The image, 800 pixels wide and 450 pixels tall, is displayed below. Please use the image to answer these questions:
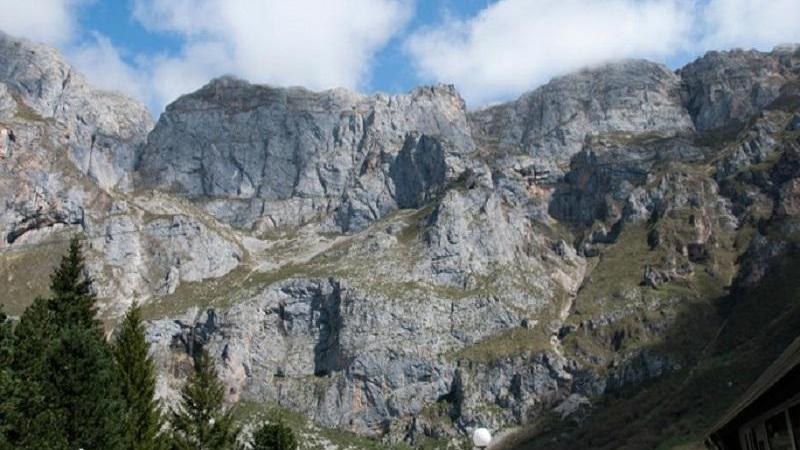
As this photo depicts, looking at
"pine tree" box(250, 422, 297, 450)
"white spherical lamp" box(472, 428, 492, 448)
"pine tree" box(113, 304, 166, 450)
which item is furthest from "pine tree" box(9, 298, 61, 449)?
"pine tree" box(250, 422, 297, 450)

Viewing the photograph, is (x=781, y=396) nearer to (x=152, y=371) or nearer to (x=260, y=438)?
(x=152, y=371)

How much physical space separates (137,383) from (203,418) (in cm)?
627

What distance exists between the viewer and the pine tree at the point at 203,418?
48875 mm

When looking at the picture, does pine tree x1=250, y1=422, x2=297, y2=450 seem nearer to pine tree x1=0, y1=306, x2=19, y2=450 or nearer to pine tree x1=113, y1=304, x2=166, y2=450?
pine tree x1=113, y1=304, x2=166, y2=450

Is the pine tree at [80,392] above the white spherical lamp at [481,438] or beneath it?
above

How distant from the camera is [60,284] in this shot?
4644 cm

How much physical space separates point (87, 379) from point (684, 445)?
17007cm

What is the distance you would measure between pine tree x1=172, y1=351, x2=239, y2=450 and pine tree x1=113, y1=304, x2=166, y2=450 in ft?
9.34

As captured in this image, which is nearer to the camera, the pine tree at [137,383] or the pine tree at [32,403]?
the pine tree at [32,403]

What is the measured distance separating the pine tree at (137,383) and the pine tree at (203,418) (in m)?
2.85

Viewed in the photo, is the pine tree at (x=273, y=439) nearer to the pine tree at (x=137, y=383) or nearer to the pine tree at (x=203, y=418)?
the pine tree at (x=203, y=418)

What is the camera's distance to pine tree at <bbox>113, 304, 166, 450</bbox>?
43.3 metres

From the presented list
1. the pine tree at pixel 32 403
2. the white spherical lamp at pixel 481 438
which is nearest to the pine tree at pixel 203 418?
the pine tree at pixel 32 403

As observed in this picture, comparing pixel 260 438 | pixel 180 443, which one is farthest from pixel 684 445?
pixel 180 443
